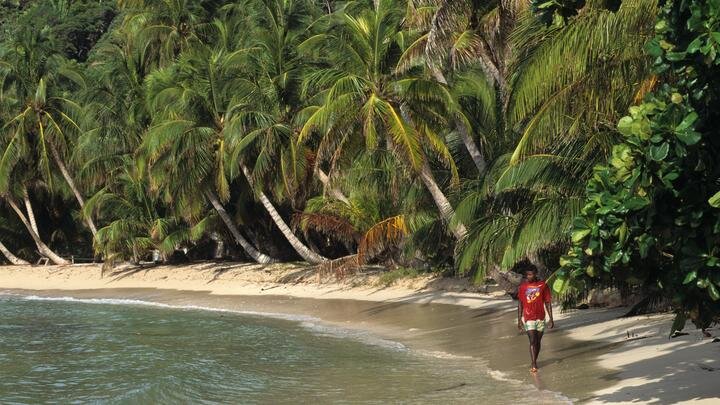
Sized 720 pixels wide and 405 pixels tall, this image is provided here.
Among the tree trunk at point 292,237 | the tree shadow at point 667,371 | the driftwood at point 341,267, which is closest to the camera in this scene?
the tree shadow at point 667,371

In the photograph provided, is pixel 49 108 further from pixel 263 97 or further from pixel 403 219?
pixel 403 219

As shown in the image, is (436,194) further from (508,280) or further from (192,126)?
(192,126)

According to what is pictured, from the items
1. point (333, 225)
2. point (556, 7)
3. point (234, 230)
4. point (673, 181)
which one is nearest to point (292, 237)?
point (234, 230)

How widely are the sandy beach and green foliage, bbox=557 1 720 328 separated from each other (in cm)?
274

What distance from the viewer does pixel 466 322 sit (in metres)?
16.3

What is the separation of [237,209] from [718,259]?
84.2 ft

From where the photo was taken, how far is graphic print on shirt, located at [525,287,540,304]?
10709mm

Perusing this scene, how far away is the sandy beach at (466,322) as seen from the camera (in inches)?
373

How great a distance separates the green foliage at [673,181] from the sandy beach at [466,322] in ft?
8.99

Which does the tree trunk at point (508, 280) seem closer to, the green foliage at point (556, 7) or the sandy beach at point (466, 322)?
the sandy beach at point (466, 322)

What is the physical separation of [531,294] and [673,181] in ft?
16.8

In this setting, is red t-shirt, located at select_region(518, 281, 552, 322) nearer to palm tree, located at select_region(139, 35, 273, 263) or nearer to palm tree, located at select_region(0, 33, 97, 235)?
palm tree, located at select_region(139, 35, 273, 263)

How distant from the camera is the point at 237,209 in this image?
30406 millimetres

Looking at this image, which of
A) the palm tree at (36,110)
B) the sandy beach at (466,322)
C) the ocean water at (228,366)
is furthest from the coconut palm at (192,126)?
the palm tree at (36,110)
